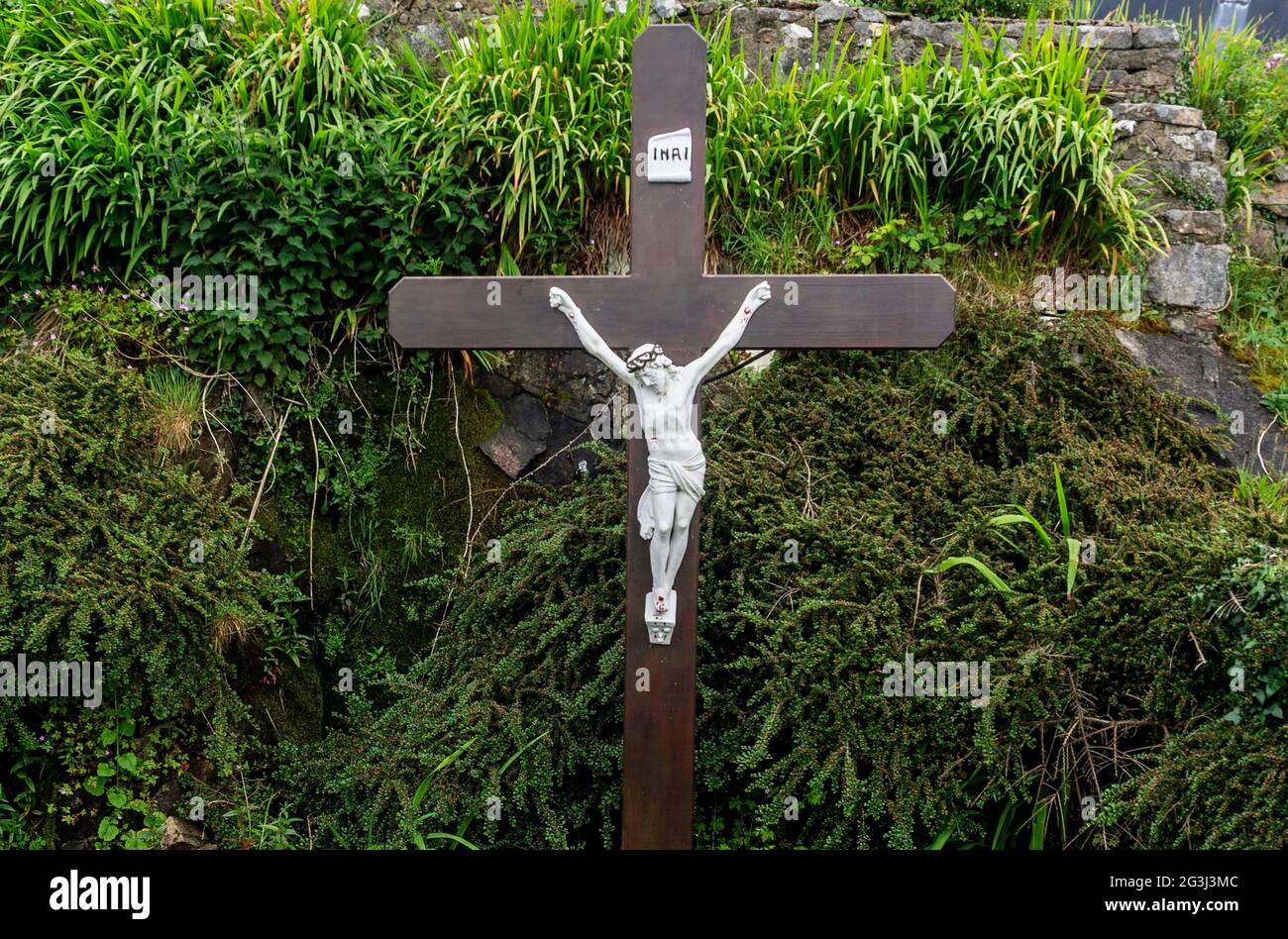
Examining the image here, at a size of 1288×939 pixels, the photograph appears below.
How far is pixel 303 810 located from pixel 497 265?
8.97 feet

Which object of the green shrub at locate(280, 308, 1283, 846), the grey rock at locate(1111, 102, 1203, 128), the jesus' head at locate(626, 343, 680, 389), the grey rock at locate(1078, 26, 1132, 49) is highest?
the grey rock at locate(1078, 26, 1132, 49)

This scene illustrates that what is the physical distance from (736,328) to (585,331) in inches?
20.0

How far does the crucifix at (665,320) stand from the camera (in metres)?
3.32

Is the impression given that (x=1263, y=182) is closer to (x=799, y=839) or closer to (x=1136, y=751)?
(x=1136, y=751)

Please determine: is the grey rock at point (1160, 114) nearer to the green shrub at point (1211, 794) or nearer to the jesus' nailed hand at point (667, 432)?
the jesus' nailed hand at point (667, 432)

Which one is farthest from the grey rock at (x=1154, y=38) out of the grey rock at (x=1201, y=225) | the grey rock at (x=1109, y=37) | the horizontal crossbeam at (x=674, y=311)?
the horizontal crossbeam at (x=674, y=311)

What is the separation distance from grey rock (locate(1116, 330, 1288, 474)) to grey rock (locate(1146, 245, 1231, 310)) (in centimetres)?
24

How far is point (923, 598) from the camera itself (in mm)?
3973

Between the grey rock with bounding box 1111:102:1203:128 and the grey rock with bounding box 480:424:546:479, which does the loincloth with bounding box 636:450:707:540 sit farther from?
the grey rock with bounding box 1111:102:1203:128

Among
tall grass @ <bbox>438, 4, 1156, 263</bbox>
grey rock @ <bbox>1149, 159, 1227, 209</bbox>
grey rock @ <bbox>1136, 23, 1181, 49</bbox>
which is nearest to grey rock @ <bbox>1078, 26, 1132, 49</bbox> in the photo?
grey rock @ <bbox>1136, 23, 1181, 49</bbox>

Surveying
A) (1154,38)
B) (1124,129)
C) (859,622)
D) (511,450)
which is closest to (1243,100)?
(1154,38)

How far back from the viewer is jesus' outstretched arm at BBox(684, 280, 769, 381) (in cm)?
329

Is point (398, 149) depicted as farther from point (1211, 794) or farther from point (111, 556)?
point (1211, 794)

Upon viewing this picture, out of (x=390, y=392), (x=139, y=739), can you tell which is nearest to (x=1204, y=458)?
(x=390, y=392)
